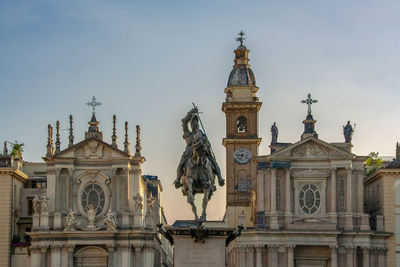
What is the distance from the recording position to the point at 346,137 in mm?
82188

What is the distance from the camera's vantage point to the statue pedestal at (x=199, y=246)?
108ft

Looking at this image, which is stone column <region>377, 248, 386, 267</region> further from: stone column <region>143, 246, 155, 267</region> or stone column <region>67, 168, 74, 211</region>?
stone column <region>67, 168, 74, 211</region>

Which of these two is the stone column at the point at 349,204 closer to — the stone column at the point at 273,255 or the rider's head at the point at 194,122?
the stone column at the point at 273,255

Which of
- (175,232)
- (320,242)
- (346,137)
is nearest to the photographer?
(175,232)

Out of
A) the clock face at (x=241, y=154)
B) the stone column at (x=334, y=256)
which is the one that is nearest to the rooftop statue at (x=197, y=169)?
the stone column at (x=334, y=256)

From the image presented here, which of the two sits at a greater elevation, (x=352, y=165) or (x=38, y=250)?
(x=352, y=165)

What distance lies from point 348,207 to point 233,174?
1713cm

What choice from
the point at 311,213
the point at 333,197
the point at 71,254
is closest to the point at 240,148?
the point at 311,213

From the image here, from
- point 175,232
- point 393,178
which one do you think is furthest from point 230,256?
point 175,232

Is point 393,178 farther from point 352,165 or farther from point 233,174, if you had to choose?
point 233,174

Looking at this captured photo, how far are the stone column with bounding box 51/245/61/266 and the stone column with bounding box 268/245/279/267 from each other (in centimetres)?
1669

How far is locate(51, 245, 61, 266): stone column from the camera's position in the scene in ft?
252

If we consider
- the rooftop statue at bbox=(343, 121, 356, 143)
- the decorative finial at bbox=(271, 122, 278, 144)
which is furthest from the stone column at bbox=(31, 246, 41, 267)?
the rooftop statue at bbox=(343, 121, 356, 143)

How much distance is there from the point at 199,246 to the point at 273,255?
44.4 meters
